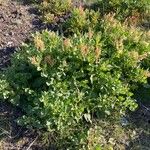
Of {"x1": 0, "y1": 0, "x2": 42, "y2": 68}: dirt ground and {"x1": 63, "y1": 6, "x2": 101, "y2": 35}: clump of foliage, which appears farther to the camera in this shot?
{"x1": 63, "y1": 6, "x2": 101, "y2": 35}: clump of foliage

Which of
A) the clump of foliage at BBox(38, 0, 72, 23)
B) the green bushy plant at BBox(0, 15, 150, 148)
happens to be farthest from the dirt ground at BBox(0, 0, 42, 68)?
the green bushy plant at BBox(0, 15, 150, 148)

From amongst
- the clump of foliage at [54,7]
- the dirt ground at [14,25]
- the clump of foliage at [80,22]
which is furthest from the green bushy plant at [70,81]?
the clump of foliage at [54,7]

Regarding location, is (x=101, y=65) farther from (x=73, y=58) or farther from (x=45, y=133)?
(x=45, y=133)

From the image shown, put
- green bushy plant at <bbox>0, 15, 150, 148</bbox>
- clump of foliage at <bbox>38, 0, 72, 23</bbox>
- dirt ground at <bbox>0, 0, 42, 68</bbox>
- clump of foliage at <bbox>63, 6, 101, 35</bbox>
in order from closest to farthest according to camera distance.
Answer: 1. green bushy plant at <bbox>0, 15, 150, 148</bbox>
2. dirt ground at <bbox>0, 0, 42, 68</bbox>
3. clump of foliage at <bbox>63, 6, 101, 35</bbox>
4. clump of foliage at <bbox>38, 0, 72, 23</bbox>

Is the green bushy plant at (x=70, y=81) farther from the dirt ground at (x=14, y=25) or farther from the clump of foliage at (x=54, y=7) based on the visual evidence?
the clump of foliage at (x=54, y=7)

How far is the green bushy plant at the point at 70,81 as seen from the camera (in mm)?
6551

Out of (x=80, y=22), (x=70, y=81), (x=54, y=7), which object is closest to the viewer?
(x=70, y=81)

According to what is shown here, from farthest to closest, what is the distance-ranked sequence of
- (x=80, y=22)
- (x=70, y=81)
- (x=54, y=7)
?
1. (x=54, y=7)
2. (x=80, y=22)
3. (x=70, y=81)

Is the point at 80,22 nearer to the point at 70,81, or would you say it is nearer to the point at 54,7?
the point at 54,7

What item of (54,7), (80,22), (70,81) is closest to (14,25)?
(54,7)

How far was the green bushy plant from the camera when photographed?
655 centimetres

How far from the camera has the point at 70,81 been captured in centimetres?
677

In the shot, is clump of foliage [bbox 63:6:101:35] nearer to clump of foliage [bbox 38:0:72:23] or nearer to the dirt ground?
clump of foliage [bbox 38:0:72:23]

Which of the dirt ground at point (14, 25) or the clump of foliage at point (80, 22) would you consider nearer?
the dirt ground at point (14, 25)
